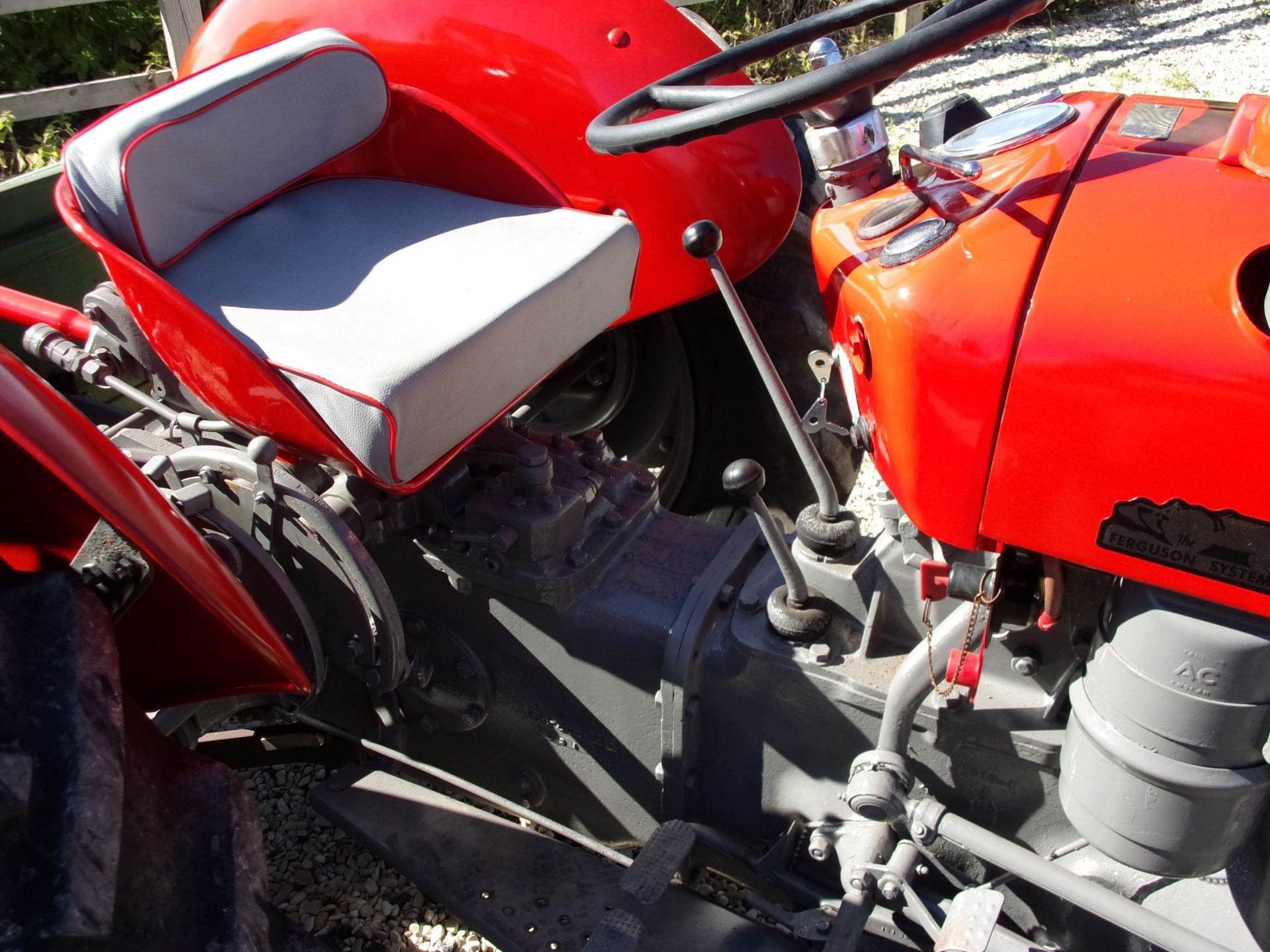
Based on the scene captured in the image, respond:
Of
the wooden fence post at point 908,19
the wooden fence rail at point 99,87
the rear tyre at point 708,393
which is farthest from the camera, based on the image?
the wooden fence post at point 908,19

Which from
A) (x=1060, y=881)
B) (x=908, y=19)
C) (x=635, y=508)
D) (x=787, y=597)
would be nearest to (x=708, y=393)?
(x=635, y=508)

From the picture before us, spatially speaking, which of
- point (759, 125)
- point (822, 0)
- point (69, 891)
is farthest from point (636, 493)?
point (822, 0)

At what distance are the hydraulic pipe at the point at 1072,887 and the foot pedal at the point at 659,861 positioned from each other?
0.89 feet

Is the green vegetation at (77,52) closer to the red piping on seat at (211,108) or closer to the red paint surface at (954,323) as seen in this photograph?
the red piping on seat at (211,108)

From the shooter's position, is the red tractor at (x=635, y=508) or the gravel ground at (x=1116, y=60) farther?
the gravel ground at (x=1116, y=60)

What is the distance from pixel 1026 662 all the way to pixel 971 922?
25 centimetres

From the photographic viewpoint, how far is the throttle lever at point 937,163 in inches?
35.7

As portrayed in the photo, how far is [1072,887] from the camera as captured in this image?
0.98 meters

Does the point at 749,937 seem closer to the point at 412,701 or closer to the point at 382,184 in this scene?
the point at 412,701

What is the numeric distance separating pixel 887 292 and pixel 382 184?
2.71 ft

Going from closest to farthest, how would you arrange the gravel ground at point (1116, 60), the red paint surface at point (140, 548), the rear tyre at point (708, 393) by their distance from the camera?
the red paint surface at point (140, 548)
the rear tyre at point (708, 393)
the gravel ground at point (1116, 60)

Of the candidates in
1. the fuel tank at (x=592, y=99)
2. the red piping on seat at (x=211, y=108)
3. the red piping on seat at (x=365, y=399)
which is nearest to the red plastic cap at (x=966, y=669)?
the red piping on seat at (x=365, y=399)

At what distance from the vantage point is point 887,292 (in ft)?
2.92

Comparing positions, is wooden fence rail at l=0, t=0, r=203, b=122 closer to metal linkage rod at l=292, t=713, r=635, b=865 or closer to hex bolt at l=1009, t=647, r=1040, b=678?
metal linkage rod at l=292, t=713, r=635, b=865
